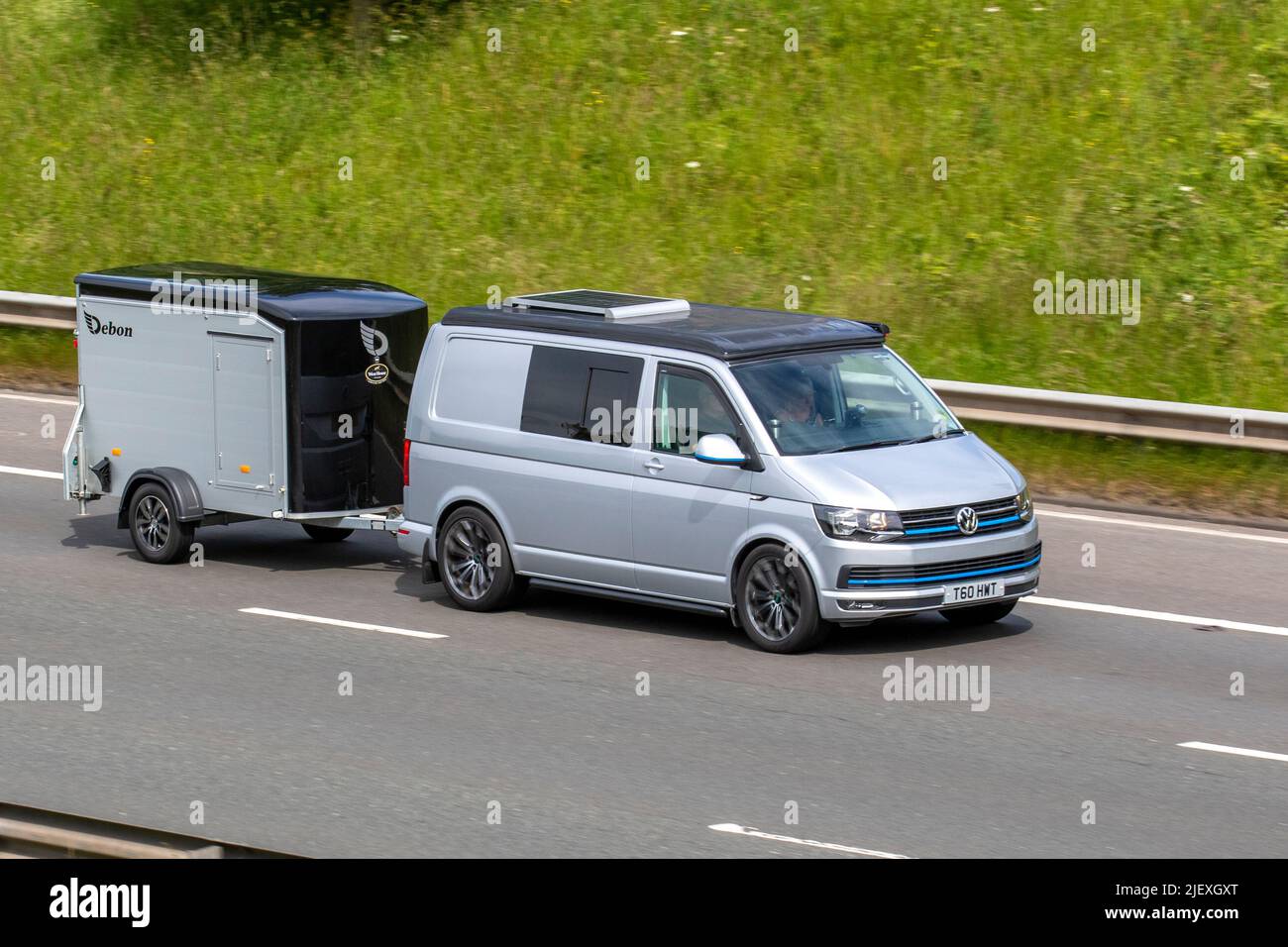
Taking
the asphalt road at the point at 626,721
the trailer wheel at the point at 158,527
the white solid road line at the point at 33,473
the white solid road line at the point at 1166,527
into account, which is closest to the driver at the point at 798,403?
the asphalt road at the point at 626,721

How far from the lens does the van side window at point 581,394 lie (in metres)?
11.8

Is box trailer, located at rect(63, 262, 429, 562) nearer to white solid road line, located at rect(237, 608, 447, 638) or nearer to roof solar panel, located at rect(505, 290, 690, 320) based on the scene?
white solid road line, located at rect(237, 608, 447, 638)

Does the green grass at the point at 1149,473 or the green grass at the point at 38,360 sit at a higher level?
the green grass at the point at 38,360

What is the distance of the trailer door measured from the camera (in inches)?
523

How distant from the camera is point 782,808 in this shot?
8469mm

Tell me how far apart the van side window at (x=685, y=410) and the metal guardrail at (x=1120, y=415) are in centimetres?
553

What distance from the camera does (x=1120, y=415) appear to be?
16047mm

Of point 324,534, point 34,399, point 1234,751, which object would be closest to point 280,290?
point 324,534

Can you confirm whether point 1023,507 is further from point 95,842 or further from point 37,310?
point 37,310

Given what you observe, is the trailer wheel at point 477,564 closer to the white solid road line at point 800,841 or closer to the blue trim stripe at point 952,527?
the blue trim stripe at point 952,527

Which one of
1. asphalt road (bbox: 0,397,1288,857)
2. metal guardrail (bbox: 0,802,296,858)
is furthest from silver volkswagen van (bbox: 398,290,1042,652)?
metal guardrail (bbox: 0,802,296,858)

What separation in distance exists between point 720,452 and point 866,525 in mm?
1015

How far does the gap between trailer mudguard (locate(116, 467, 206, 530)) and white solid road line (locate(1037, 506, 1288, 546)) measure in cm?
673
